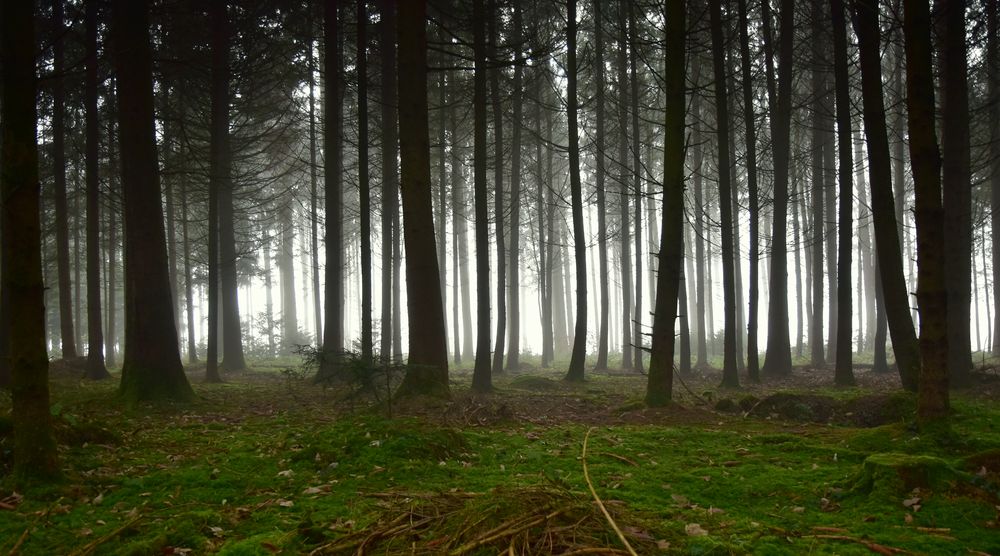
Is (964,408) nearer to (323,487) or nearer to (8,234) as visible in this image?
(323,487)

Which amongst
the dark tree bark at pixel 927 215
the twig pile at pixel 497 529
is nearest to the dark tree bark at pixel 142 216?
the twig pile at pixel 497 529

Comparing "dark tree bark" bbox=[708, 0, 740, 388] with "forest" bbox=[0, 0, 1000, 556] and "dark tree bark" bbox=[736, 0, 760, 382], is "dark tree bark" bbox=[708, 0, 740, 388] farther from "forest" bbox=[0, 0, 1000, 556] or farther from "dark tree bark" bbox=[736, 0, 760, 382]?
"dark tree bark" bbox=[736, 0, 760, 382]

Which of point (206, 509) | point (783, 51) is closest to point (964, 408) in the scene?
point (206, 509)

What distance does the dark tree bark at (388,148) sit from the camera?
1561 centimetres

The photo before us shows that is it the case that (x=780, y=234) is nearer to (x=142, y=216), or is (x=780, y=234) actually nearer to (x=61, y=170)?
(x=142, y=216)

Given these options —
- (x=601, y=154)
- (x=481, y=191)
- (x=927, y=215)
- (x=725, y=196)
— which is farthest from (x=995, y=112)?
(x=481, y=191)

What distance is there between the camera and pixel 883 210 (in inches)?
402

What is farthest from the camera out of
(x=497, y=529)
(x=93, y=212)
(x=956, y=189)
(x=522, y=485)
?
(x=93, y=212)

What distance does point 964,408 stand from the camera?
7262 mm

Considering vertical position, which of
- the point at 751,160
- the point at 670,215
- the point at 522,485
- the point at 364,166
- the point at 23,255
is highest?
the point at 364,166

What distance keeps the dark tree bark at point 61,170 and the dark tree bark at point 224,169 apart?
10.4 ft

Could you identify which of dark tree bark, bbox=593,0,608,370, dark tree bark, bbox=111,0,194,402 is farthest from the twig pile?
dark tree bark, bbox=593,0,608,370

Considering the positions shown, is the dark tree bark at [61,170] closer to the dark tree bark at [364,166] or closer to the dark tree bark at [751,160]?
the dark tree bark at [364,166]

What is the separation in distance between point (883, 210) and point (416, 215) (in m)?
7.70
